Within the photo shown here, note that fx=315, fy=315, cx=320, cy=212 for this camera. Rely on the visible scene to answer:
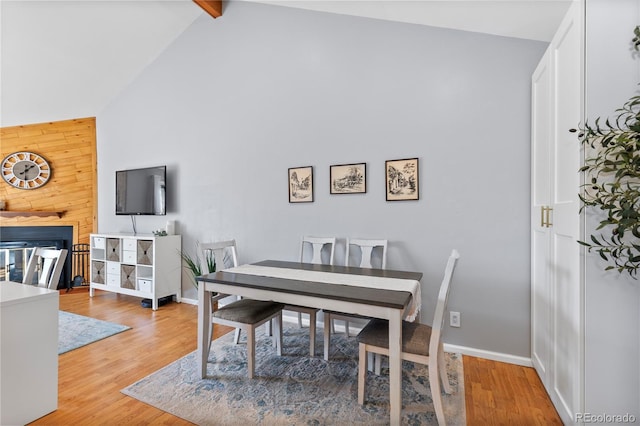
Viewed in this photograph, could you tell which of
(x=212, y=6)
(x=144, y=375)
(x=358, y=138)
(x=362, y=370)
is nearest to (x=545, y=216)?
(x=362, y=370)

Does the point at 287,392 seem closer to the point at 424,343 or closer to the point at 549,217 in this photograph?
the point at 424,343

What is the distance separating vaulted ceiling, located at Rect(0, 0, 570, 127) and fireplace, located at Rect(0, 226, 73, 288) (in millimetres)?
1617

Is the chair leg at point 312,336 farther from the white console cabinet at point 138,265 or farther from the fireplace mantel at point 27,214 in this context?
the fireplace mantel at point 27,214

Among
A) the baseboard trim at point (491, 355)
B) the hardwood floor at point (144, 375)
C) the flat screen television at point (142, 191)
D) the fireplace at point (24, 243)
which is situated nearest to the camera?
the hardwood floor at point (144, 375)

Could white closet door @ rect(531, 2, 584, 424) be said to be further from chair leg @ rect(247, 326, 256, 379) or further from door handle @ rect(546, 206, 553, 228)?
chair leg @ rect(247, 326, 256, 379)

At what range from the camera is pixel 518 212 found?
2.38 metres

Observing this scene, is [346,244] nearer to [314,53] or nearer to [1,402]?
[314,53]

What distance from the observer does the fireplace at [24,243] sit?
15.0 feet

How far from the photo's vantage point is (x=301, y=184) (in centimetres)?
322

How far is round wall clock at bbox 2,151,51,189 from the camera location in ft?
15.5

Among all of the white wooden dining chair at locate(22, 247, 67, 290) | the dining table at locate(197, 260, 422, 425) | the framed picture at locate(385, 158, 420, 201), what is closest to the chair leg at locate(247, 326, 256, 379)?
the dining table at locate(197, 260, 422, 425)

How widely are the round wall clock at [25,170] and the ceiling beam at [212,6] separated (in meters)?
3.48

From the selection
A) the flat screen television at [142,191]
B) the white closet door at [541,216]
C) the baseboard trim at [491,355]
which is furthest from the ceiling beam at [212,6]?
the baseboard trim at [491,355]

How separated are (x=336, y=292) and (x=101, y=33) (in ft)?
13.6
